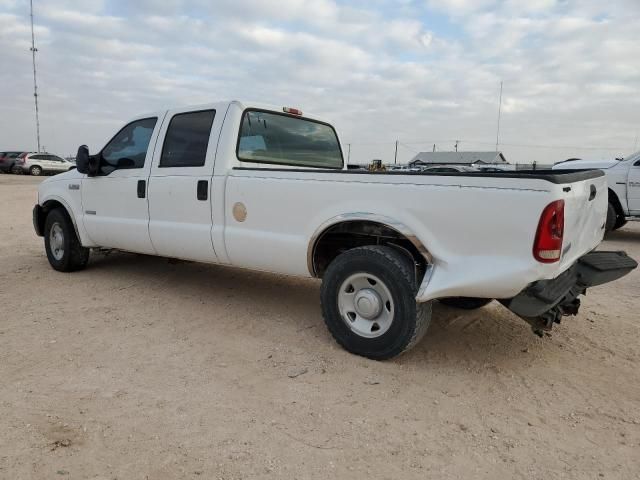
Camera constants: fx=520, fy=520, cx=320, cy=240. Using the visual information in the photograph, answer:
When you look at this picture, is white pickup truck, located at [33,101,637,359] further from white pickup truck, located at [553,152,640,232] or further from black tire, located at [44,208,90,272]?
white pickup truck, located at [553,152,640,232]

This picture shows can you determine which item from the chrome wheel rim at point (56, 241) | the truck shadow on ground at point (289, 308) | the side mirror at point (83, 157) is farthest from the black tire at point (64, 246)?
the side mirror at point (83, 157)

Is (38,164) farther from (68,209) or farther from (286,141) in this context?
(286,141)

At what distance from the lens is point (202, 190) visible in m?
4.64

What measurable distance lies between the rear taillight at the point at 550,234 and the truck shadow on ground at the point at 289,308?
42.9 inches

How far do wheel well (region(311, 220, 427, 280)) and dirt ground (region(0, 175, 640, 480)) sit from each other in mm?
639

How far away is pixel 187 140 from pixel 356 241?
6.57ft

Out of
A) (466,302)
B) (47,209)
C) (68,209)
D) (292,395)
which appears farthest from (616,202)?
(47,209)

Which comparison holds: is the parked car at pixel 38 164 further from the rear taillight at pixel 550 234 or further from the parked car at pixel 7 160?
the rear taillight at pixel 550 234

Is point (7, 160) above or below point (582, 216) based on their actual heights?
above

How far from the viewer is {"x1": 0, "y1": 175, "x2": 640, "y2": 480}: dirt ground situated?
2.54 m

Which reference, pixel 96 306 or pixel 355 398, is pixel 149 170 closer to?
pixel 96 306

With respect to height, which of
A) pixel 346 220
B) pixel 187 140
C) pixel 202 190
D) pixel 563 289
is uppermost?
pixel 187 140

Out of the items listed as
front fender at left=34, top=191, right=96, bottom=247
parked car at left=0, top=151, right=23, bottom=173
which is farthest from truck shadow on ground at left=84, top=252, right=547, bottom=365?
parked car at left=0, top=151, right=23, bottom=173

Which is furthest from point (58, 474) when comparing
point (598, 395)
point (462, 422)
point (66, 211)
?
point (66, 211)
